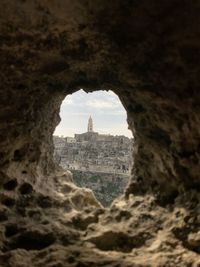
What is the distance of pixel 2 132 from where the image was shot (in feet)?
17.6

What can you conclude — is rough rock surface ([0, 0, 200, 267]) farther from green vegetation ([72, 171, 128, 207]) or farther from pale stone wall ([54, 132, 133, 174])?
pale stone wall ([54, 132, 133, 174])

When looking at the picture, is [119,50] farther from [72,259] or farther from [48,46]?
[72,259]

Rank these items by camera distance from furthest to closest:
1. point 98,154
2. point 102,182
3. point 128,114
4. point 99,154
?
1. point 98,154
2. point 99,154
3. point 102,182
4. point 128,114

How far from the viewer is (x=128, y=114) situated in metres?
6.65

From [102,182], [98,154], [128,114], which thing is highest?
[128,114]

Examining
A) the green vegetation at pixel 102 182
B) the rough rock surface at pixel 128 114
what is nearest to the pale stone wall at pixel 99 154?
the green vegetation at pixel 102 182

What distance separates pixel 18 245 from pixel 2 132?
1545 mm

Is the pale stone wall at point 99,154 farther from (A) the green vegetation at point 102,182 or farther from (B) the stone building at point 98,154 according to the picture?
(A) the green vegetation at point 102,182

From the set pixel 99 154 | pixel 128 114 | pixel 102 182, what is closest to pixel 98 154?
pixel 99 154

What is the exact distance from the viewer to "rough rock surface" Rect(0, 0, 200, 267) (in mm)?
4191

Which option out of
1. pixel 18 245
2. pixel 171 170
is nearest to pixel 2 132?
pixel 18 245

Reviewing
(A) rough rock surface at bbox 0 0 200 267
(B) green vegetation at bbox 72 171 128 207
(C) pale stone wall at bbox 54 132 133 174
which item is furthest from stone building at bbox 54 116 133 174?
(A) rough rock surface at bbox 0 0 200 267

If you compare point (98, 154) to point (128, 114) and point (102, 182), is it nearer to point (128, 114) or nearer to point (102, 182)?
point (102, 182)

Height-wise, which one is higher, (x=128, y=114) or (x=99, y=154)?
(x=128, y=114)
